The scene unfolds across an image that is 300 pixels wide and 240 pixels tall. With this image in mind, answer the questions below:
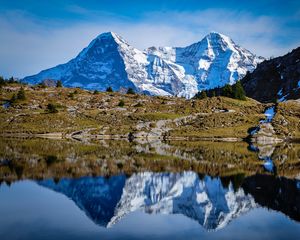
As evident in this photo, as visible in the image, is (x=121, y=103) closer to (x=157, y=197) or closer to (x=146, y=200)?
(x=157, y=197)

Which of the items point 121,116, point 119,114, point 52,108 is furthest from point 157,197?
point 52,108

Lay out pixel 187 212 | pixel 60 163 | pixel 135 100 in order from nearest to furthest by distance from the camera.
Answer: pixel 187 212
pixel 60 163
pixel 135 100

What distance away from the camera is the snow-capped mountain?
99.9 feet

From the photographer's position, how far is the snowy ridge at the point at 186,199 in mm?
30641

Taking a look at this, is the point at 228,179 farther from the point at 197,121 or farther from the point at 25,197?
the point at 197,121

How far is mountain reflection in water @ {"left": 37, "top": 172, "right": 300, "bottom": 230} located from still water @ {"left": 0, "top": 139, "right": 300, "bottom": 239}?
0.07 m

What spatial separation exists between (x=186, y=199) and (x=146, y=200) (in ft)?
11.9

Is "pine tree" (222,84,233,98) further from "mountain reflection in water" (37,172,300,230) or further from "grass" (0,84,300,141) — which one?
"mountain reflection in water" (37,172,300,230)

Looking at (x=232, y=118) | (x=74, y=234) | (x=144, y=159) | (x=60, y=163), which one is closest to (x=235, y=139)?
(x=232, y=118)

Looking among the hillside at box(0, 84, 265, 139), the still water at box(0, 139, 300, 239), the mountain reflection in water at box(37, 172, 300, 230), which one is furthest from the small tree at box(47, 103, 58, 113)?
the mountain reflection in water at box(37, 172, 300, 230)

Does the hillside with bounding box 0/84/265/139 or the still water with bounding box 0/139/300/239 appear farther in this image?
the hillside with bounding box 0/84/265/139

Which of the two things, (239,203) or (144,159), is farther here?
(144,159)

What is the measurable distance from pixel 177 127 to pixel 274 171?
7920 cm

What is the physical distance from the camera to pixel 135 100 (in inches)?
6284
